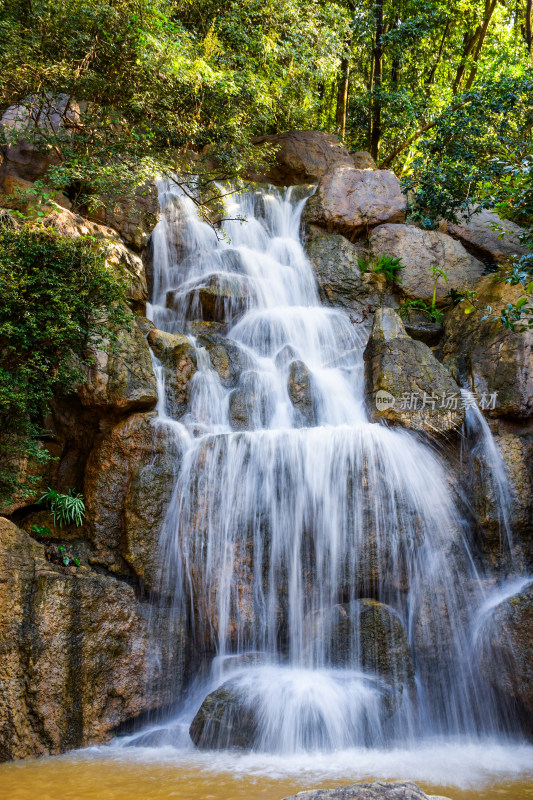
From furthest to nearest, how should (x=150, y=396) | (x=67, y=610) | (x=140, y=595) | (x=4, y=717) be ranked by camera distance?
1. (x=150, y=396)
2. (x=140, y=595)
3. (x=67, y=610)
4. (x=4, y=717)

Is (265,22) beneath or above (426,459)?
above

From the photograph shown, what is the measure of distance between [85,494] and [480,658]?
5.14 m

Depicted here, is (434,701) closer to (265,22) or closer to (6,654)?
(6,654)

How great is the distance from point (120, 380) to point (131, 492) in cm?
159

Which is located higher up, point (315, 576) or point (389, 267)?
point (389, 267)

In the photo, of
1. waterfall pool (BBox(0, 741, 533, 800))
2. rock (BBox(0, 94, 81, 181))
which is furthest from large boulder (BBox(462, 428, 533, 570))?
rock (BBox(0, 94, 81, 181))

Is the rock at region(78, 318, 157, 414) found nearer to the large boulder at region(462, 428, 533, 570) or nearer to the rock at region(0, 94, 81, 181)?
the rock at region(0, 94, 81, 181)

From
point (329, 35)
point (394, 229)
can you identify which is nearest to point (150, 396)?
point (394, 229)

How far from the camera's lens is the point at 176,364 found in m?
8.53

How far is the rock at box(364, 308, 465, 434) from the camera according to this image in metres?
7.63

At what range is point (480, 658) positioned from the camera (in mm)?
5688

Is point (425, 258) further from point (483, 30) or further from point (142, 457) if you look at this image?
point (483, 30)

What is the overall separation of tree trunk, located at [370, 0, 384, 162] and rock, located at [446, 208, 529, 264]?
691 centimetres

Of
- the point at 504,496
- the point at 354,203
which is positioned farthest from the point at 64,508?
the point at 354,203
